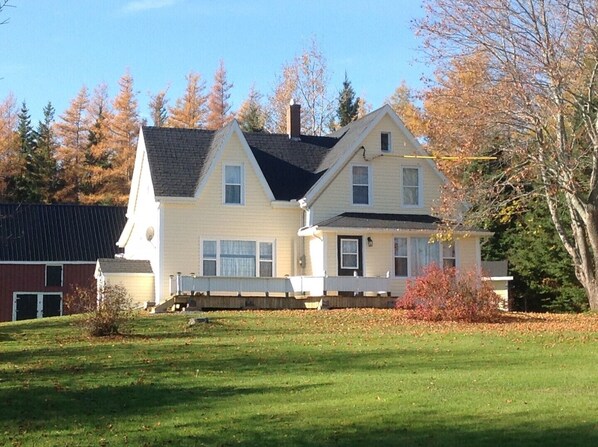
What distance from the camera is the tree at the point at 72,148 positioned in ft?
206

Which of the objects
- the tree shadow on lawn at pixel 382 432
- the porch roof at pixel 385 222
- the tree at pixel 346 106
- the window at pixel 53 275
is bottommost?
the tree shadow on lawn at pixel 382 432

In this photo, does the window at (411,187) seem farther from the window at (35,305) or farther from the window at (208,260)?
the window at (35,305)

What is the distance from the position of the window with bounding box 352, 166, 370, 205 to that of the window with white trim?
219 centimetres

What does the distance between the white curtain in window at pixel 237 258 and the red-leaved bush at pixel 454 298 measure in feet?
33.1

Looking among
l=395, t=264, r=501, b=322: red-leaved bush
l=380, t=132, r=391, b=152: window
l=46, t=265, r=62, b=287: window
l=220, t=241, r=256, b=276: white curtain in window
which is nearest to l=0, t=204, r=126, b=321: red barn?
l=46, t=265, r=62, b=287: window

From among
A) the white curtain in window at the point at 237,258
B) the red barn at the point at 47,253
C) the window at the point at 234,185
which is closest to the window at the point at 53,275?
the red barn at the point at 47,253

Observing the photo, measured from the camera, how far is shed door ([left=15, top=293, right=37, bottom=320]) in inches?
1716

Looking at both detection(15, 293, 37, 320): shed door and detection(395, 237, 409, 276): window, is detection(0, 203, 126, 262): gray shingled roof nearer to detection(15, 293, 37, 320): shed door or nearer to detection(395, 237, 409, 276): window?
detection(15, 293, 37, 320): shed door

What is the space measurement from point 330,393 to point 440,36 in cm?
1690

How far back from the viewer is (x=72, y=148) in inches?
2542

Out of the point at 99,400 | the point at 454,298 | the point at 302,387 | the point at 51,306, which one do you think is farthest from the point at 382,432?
the point at 51,306

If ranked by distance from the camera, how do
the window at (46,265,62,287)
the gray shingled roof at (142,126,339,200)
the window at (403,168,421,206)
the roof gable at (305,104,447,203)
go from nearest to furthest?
the gray shingled roof at (142,126,339,200) < the roof gable at (305,104,447,203) < the window at (403,168,421,206) < the window at (46,265,62,287)

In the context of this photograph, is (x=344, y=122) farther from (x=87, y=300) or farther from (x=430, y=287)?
(x=87, y=300)

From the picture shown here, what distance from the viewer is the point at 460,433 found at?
10.1 meters
